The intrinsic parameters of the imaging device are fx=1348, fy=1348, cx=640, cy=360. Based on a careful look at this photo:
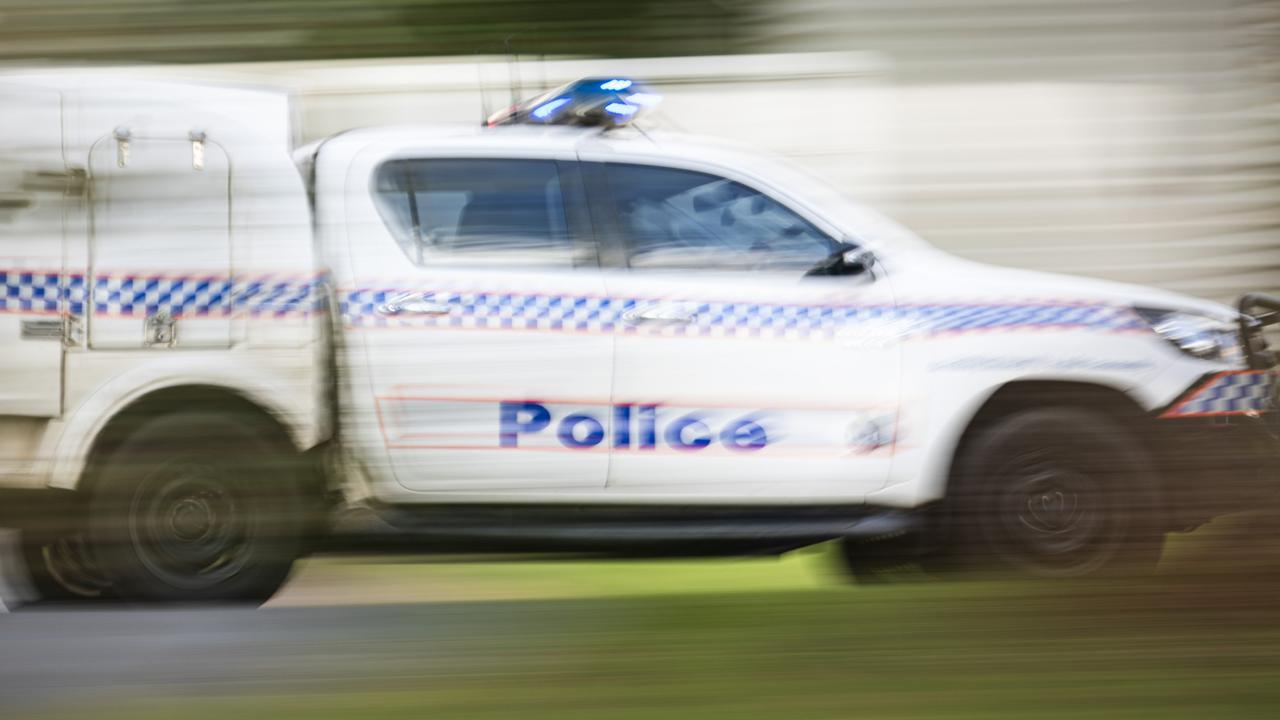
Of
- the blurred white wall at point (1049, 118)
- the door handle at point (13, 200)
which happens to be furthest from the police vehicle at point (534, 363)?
the blurred white wall at point (1049, 118)

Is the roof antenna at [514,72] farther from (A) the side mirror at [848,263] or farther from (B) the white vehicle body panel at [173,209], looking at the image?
(A) the side mirror at [848,263]

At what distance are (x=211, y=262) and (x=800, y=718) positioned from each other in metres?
0.51

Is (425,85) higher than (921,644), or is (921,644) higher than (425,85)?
(425,85)

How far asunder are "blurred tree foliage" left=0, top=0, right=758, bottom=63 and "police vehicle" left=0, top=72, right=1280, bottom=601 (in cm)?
6

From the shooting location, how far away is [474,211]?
6.93 feet

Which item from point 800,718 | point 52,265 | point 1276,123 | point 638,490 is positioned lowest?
point 638,490

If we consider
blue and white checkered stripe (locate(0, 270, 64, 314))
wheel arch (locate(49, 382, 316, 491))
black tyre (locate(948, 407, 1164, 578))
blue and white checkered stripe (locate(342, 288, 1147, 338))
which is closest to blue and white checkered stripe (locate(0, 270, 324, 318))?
blue and white checkered stripe (locate(0, 270, 64, 314))

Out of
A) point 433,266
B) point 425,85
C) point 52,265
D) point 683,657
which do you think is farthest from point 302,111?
point 433,266

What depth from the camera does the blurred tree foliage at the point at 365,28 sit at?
32.4 inches

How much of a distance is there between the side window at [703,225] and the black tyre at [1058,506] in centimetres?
136

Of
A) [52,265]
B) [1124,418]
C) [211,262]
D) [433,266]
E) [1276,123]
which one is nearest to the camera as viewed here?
[1276,123]

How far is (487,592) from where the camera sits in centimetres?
104

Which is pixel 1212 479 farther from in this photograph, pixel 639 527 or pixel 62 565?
pixel 639 527

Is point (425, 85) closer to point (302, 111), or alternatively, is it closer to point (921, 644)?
point (302, 111)
